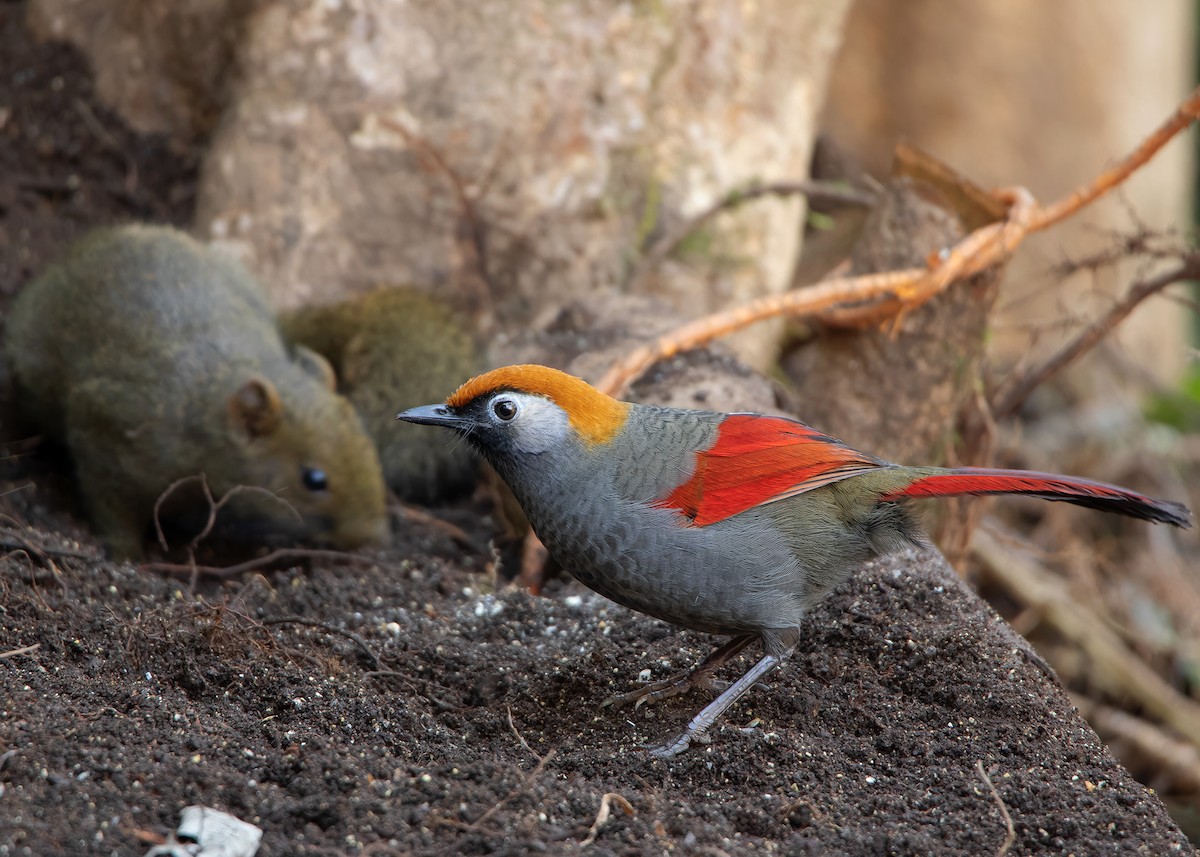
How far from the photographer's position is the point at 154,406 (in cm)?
521

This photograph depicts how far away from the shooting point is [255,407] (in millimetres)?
5246

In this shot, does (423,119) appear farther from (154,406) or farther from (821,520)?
(821,520)

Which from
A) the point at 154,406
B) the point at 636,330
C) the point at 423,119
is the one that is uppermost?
the point at 423,119

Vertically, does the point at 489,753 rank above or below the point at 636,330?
below

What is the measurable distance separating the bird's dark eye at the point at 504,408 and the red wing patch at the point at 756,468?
0.50 meters

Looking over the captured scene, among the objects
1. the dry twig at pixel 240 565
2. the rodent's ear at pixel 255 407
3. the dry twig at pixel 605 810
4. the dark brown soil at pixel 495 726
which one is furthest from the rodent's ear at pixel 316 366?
the dry twig at pixel 605 810

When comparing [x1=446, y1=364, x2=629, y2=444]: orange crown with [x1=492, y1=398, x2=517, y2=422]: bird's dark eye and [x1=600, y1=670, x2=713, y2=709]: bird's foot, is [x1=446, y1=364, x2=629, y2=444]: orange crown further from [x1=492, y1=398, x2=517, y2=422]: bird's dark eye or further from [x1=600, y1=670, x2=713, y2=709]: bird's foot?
[x1=600, y1=670, x2=713, y2=709]: bird's foot

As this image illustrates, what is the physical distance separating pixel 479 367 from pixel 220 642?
261 cm

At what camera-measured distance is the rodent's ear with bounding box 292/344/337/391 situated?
5.69m

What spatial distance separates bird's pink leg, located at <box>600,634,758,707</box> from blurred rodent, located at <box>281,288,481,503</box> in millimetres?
2311

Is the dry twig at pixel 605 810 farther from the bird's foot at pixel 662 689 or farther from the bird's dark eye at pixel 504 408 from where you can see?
the bird's dark eye at pixel 504 408

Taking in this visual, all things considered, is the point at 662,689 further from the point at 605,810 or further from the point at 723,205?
the point at 723,205

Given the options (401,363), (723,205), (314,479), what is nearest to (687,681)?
(314,479)

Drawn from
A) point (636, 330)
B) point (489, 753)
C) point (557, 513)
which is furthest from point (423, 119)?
point (489, 753)
